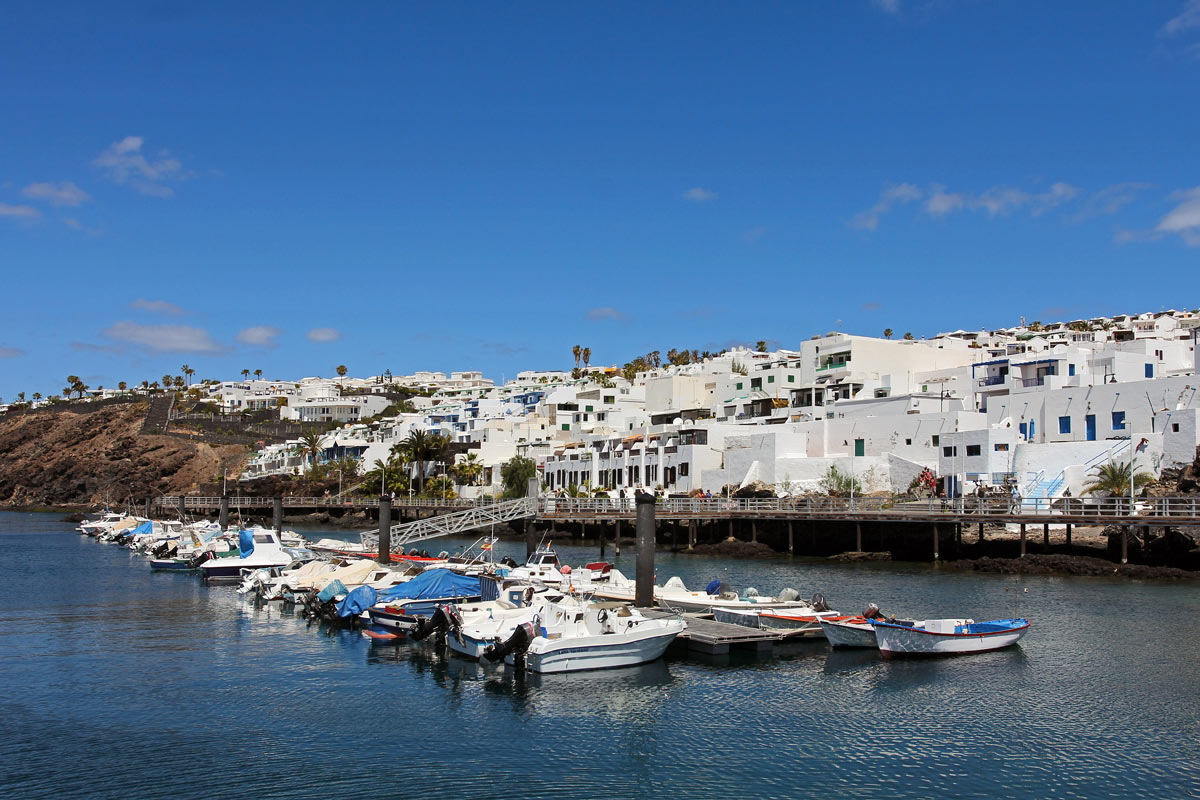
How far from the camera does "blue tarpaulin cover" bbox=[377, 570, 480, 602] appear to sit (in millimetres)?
38344

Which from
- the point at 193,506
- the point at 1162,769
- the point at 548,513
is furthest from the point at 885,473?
the point at 193,506

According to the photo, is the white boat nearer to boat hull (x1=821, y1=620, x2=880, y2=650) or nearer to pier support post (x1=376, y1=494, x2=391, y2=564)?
boat hull (x1=821, y1=620, x2=880, y2=650)

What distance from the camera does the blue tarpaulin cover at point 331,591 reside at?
40.3 metres

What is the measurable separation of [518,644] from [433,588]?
34.0 feet

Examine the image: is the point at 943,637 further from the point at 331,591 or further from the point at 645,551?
the point at 331,591

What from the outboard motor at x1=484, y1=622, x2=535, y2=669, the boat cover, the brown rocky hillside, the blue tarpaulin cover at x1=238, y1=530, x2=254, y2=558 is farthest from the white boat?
the brown rocky hillside

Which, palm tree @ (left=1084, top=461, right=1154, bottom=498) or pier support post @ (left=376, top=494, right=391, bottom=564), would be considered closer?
pier support post @ (left=376, top=494, right=391, bottom=564)

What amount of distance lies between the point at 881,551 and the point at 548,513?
24.9 m

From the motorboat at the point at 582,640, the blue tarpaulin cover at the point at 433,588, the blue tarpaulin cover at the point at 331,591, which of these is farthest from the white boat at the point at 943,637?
the blue tarpaulin cover at the point at 331,591

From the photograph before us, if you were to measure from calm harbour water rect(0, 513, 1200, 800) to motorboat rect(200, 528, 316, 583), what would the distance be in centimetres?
1724

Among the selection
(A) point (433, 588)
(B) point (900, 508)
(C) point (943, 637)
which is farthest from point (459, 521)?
(C) point (943, 637)

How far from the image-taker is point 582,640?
28797mm

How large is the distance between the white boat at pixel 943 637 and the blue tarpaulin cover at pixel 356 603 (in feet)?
60.4

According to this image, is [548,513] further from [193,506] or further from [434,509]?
[193,506]
